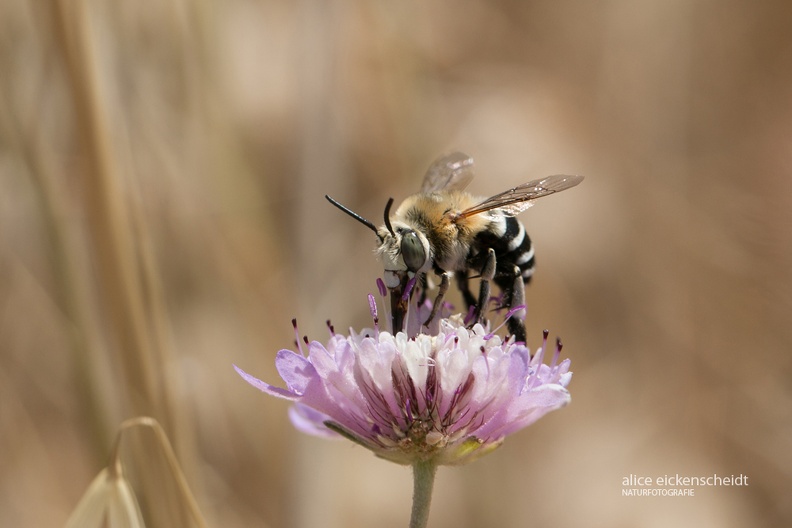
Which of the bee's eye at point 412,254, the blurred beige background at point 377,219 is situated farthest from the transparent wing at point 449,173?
the blurred beige background at point 377,219

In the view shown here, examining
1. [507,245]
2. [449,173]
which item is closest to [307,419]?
[507,245]

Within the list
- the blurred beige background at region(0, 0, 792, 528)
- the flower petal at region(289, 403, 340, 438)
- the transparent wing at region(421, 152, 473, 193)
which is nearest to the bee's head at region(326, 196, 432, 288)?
the flower petal at region(289, 403, 340, 438)

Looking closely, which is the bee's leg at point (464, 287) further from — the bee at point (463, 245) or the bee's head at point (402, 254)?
the bee's head at point (402, 254)

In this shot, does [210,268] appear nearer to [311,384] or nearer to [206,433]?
[206,433]

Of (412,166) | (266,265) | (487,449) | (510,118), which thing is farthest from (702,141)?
(487,449)

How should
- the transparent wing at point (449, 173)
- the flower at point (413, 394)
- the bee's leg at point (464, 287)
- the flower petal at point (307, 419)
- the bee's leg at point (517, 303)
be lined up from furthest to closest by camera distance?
the transparent wing at point (449, 173)
the bee's leg at point (464, 287)
the bee's leg at point (517, 303)
the flower petal at point (307, 419)
the flower at point (413, 394)

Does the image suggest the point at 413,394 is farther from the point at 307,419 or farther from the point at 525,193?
the point at 525,193
